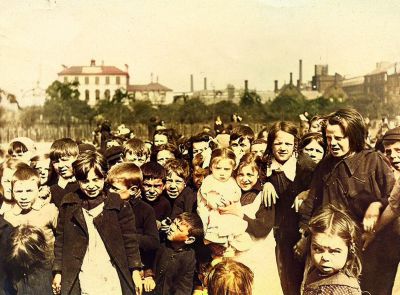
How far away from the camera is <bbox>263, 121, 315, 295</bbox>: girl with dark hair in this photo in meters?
4.24

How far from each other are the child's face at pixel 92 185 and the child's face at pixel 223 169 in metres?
0.78

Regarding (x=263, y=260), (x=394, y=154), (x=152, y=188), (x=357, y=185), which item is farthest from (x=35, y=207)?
(x=394, y=154)

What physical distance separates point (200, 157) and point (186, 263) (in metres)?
0.77

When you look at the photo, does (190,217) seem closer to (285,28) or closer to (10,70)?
(285,28)

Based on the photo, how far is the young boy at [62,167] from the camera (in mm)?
4328

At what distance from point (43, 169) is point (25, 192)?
0.27 m

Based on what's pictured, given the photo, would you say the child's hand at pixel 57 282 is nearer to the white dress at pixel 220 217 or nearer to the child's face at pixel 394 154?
the white dress at pixel 220 217

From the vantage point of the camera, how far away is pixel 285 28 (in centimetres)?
463

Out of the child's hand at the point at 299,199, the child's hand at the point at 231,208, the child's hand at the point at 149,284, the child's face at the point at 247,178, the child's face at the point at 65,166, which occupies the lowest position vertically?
the child's hand at the point at 149,284

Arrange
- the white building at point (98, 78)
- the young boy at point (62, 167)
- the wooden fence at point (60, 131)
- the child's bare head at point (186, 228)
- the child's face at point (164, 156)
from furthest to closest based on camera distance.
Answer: the wooden fence at point (60, 131) < the white building at point (98, 78) < the child's face at point (164, 156) < the young boy at point (62, 167) < the child's bare head at point (186, 228)

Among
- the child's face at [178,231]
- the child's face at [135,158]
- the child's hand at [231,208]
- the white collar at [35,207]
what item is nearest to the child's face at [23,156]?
the white collar at [35,207]

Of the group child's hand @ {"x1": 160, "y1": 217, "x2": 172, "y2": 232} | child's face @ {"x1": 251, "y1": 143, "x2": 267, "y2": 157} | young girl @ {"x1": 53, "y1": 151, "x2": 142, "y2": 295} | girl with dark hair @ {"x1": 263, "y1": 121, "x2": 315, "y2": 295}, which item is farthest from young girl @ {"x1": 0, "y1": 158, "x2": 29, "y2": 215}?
girl with dark hair @ {"x1": 263, "y1": 121, "x2": 315, "y2": 295}

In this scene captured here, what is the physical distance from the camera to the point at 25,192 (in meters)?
4.20

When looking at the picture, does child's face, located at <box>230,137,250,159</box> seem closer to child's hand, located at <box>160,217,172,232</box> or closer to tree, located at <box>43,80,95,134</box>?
child's hand, located at <box>160,217,172,232</box>
